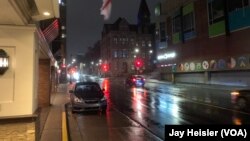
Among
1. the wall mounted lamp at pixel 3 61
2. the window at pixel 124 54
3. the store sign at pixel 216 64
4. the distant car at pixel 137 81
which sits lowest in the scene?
the distant car at pixel 137 81

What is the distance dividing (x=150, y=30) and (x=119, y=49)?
1600 centimetres

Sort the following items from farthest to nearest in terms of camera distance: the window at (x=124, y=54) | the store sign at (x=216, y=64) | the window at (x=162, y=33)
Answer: the window at (x=124, y=54), the window at (x=162, y=33), the store sign at (x=216, y=64)

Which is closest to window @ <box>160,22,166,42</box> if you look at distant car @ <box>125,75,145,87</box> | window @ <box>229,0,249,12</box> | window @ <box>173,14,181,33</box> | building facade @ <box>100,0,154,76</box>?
window @ <box>173,14,181,33</box>

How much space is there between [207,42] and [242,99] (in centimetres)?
2724

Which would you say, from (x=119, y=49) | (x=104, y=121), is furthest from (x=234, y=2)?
(x=119, y=49)

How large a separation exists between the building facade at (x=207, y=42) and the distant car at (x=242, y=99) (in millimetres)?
18087

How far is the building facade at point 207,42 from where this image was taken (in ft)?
115

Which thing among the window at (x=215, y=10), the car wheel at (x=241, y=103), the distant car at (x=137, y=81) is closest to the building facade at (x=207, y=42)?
the window at (x=215, y=10)

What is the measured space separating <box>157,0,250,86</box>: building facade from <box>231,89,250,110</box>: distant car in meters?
18.1

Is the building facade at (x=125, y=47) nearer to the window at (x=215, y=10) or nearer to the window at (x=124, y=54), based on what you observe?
the window at (x=124, y=54)

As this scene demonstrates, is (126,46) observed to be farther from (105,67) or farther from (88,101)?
(88,101)

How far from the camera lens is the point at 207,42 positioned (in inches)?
1686

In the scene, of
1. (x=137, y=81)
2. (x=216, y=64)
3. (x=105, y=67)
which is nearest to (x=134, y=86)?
(x=137, y=81)

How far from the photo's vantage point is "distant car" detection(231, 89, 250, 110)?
1631 cm
